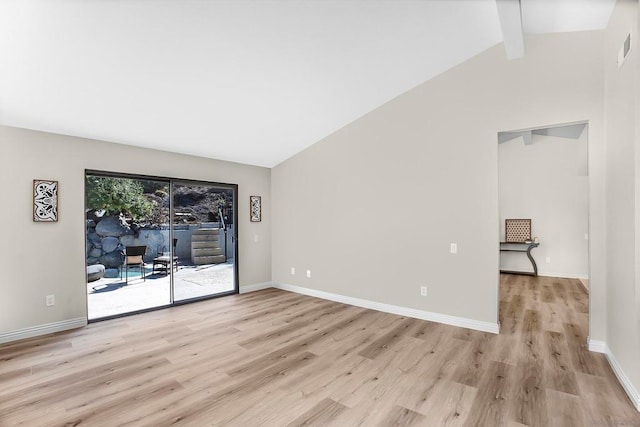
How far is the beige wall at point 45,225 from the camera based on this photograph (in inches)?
134

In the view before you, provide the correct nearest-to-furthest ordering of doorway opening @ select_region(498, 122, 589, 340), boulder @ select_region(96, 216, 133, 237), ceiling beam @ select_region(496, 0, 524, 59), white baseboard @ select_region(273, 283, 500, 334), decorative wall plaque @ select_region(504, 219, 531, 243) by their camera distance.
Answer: ceiling beam @ select_region(496, 0, 524, 59)
white baseboard @ select_region(273, 283, 500, 334)
boulder @ select_region(96, 216, 133, 237)
doorway opening @ select_region(498, 122, 589, 340)
decorative wall plaque @ select_region(504, 219, 531, 243)

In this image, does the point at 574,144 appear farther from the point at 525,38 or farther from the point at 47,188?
the point at 47,188

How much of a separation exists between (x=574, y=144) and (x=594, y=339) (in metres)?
5.02

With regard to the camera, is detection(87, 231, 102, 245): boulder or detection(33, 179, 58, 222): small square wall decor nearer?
detection(33, 179, 58, 222): small square wall decor

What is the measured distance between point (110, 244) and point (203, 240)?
1.32 meters

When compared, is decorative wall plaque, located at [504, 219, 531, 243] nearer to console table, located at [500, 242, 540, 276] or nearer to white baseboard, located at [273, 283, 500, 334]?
console table, located at [500, 242, 540, 276]

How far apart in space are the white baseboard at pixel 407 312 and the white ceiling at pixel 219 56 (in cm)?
287

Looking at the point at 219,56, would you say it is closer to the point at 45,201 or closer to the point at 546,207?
the point at 45,201

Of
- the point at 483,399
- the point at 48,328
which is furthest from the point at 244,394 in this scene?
the point at 48,328

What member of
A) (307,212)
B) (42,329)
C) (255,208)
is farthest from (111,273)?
(307,212)

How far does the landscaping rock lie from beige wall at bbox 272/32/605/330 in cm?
298

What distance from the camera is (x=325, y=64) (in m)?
3.36

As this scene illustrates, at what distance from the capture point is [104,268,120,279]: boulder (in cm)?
445

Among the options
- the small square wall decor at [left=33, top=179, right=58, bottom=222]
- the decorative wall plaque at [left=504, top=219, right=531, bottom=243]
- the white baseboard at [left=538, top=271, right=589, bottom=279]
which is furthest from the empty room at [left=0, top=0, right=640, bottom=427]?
the decorative wall plaque at [left=504, top=219, right=531, bottom=243]
